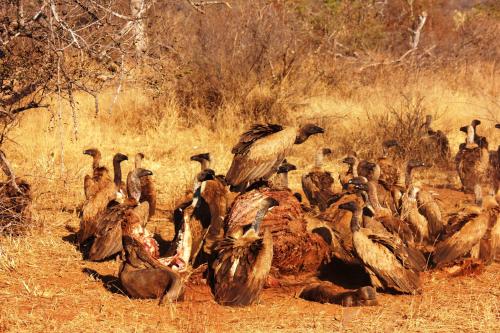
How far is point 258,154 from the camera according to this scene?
9055 mm

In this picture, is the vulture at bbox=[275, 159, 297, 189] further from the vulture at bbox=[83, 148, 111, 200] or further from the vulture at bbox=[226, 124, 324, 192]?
the vulture at bbox=[83, 148, 111, 200]

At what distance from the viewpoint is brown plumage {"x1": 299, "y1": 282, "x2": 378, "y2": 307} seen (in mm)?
6438

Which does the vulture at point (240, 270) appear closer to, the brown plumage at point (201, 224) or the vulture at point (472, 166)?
the brown plumage at point (201, 224)

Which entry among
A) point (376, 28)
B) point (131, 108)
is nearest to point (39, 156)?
point (131, 108)

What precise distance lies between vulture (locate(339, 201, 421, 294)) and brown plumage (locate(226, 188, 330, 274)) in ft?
1.94

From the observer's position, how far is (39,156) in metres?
11.9

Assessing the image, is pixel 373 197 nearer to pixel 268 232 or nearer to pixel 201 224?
pixel 201 224

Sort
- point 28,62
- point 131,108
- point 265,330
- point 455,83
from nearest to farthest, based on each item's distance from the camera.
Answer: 1. point 265,330
2. point 28,62
3. point 131,108
4. point 455,83

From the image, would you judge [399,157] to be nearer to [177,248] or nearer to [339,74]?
[339,74]

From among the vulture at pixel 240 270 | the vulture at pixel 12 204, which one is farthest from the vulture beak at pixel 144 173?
the vulture at pixel 240 270

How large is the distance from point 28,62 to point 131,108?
5.98 m

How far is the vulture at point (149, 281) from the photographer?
6344mm

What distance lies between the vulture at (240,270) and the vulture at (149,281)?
1.02ft

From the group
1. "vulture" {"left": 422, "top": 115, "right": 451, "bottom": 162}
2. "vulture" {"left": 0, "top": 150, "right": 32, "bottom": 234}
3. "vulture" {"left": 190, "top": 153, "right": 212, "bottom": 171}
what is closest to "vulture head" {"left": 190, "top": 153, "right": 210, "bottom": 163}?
"vulture" {"left": 190, "top": 153, "right": 212, "bottom": 171}
